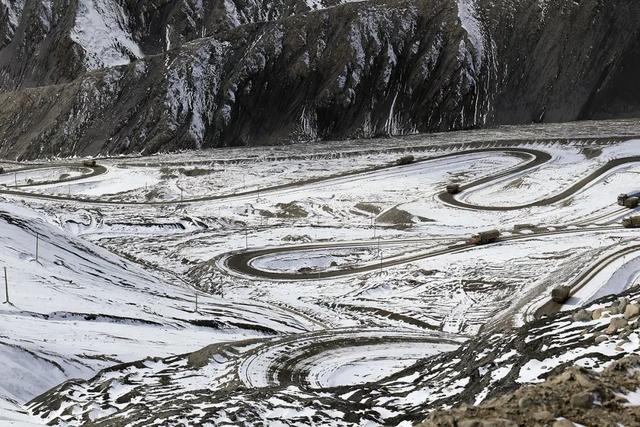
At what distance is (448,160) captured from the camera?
A: 7531 centimetres

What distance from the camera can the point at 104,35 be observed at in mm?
135625

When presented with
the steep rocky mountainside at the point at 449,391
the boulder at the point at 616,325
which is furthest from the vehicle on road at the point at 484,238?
the boulder at the point at 616,325

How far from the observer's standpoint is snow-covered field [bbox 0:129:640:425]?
Result: 2219 centimetres

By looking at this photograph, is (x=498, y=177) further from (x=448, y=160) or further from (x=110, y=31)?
(x=110, y=31)

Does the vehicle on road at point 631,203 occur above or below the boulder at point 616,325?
below

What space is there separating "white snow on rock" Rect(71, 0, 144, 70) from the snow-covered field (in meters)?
48.2

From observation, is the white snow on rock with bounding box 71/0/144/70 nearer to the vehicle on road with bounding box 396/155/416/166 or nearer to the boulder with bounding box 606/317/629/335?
the vehicle on road with bounding box 396/155/416/166

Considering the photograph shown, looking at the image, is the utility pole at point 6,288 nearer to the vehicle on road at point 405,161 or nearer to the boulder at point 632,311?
the boulder at point 632,311

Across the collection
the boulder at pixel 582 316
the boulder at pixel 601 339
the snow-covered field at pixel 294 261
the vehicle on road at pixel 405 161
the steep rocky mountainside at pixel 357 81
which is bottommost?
the snow-covered field at pixel 294 261

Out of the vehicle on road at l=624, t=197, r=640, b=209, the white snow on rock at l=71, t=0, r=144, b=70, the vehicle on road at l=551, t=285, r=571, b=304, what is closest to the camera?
the vehicle on road at l=551, t=285, r=571, b=304

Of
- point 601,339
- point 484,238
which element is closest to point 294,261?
point 484,238

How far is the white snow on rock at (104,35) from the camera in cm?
13162

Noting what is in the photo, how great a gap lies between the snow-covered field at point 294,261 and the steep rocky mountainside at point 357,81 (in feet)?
38.0

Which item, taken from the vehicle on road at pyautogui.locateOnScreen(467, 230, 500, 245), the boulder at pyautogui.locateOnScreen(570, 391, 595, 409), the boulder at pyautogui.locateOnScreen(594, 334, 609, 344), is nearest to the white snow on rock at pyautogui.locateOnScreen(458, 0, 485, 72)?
the vehicle on road at pyautogui.locateOnScreen(467, 230, 500, 245)
